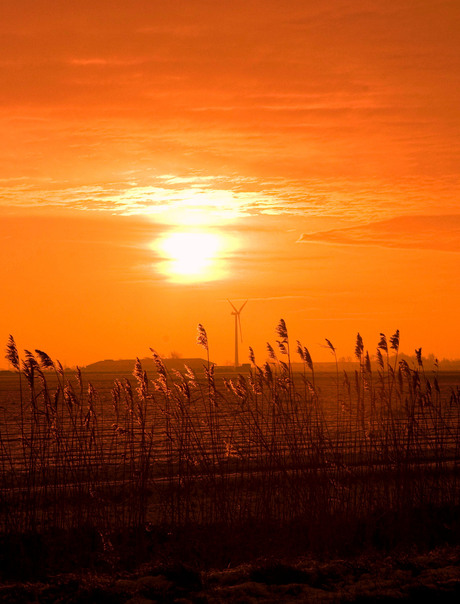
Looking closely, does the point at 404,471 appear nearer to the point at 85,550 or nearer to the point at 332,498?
the point at 332,498

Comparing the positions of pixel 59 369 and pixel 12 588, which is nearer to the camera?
pixel 12 588

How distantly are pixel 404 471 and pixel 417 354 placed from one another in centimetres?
234

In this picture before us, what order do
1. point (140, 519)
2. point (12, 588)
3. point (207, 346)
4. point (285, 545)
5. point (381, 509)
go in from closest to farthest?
1. point (12, 588)
2. point (285, 545)
3. point (140, 519)
4. point (381, 509)
5. point (207, 346)

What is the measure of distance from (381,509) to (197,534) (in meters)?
2.55

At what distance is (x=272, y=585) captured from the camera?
5.84 meters

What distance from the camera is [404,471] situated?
10.2m

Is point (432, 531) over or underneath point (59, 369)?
underneath

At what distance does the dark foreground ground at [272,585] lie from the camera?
552cm

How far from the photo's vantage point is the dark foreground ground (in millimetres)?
5520

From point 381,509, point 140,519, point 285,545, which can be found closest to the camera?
point 285,545

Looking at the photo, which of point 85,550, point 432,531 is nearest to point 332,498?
point 432,531

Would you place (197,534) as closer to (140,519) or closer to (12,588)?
(140,519)

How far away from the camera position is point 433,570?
6.06 metres

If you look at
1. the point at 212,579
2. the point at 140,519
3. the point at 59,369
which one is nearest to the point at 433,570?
the point at 212,579
